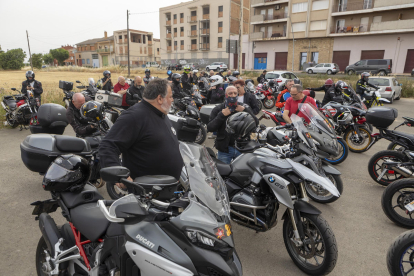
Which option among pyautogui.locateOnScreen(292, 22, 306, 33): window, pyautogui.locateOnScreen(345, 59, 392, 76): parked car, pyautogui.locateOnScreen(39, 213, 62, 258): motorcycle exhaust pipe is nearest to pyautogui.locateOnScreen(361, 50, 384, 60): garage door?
pyautogui.locateOnScreen(345, 59, 392, 76): parked car

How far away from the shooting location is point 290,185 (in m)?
2.83

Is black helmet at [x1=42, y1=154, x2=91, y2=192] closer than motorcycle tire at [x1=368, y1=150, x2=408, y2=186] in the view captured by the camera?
Yes

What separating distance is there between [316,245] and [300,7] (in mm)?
42797

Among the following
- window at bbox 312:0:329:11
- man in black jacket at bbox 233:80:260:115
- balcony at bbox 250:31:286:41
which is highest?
window at bbox 312:0:329:11

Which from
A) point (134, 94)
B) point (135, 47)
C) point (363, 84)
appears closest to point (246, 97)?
point (134, 94)

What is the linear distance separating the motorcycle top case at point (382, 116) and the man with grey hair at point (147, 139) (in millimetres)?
3650

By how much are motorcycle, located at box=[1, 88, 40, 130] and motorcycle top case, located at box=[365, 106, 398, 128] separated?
30.1 feet

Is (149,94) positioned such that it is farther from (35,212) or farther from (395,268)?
(395,268)

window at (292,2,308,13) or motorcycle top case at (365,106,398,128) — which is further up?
window at (292,2,308,13)

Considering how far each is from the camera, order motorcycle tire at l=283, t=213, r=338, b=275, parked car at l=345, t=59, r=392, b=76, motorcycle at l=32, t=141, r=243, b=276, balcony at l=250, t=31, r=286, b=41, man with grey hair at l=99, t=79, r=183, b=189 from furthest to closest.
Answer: balcony at l=250, t=31, r=286, b=41 < parked car at l=345, t=59, r=392, b=76 < motorcycle tire at l=283, t=213, r=338, b=275 < man with grey hair at l=99, t=79, r=183, b=189 < motorcycle at l=32, t=141, r=243, b=276

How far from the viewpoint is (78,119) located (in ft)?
17.0

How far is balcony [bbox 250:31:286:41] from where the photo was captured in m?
42.0

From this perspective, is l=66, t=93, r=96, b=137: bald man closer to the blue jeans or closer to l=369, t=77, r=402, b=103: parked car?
the blue jeans

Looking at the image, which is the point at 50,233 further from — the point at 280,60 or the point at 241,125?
the point at 280,60
